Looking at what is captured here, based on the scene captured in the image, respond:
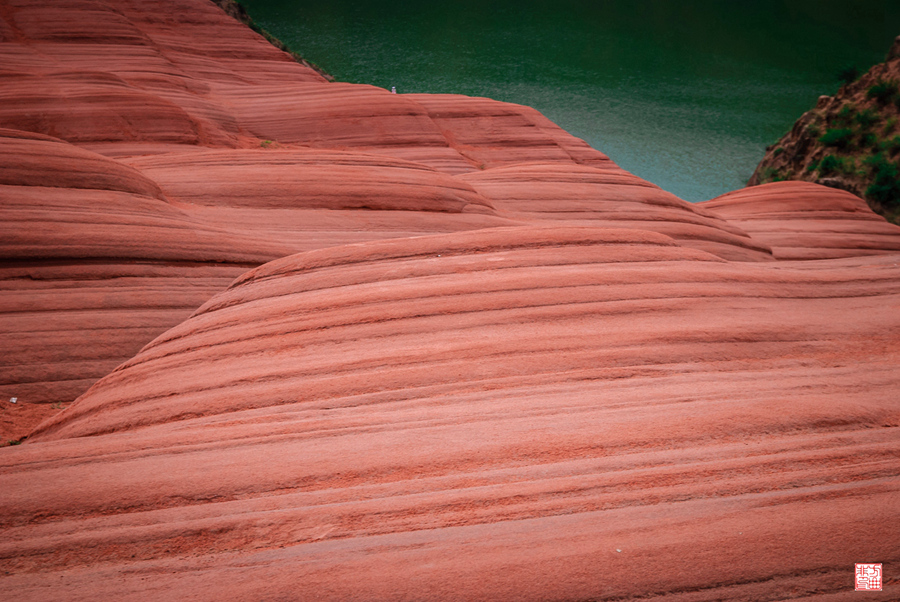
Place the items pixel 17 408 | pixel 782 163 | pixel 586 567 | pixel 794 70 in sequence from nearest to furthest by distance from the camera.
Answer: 1. pixel 586 567
2. pixel 17 408
3. pixel 782 163
4. pixel 794 70

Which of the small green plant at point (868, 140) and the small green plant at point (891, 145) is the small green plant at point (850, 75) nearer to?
the small green plant at point (868, 140)

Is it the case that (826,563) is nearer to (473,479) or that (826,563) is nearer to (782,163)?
(473,479)

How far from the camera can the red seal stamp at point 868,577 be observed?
1613 millimetres

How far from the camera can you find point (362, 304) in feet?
10.4

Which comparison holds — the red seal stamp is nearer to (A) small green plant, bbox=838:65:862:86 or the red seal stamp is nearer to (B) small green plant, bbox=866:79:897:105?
(B) small green plant, bbox=866:79:897:105

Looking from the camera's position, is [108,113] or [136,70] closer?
[108,113]

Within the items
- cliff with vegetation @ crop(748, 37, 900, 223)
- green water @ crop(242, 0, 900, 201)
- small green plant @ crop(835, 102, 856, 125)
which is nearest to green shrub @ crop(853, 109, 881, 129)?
cliff with vegetation @ crop(748, 37, 900, 223)

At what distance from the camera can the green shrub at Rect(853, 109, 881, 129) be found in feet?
36.8

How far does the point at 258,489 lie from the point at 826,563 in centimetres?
183

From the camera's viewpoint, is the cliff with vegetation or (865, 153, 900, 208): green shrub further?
the cliff with vegetation

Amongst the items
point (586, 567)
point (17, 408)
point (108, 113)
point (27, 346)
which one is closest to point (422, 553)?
point (586, 567)

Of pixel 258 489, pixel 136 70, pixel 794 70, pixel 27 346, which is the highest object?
pixel 794 70

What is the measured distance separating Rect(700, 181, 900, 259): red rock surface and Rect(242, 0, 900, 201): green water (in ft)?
23.2

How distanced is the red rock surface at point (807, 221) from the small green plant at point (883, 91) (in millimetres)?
4071
